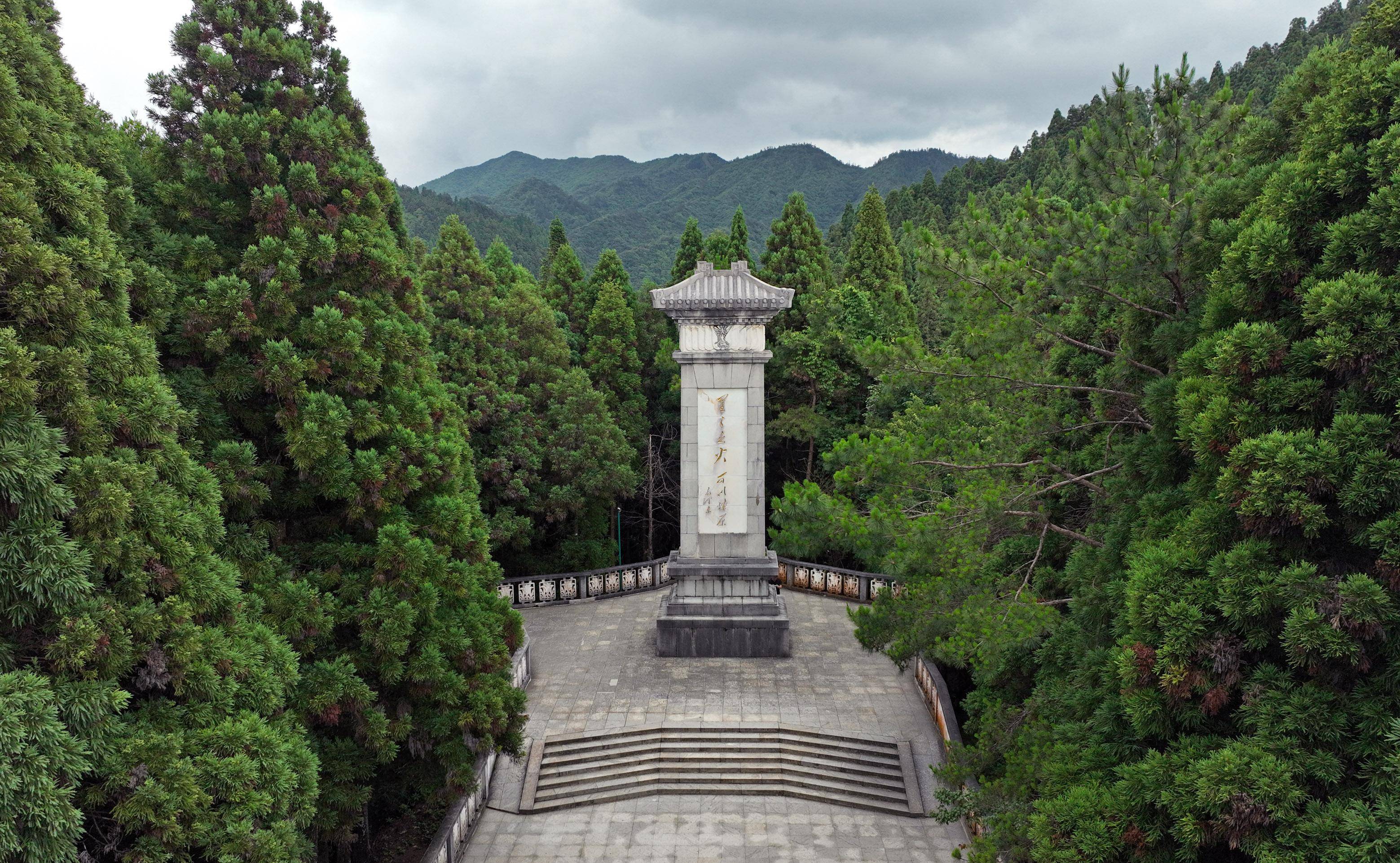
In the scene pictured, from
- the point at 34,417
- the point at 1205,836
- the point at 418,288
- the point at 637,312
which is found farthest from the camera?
the point at 637,312

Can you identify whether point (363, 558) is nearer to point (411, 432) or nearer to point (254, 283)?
point (411, 432)

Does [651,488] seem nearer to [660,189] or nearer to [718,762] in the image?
[718,762]

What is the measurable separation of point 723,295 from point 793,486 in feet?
13.8

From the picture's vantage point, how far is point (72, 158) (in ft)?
16.5

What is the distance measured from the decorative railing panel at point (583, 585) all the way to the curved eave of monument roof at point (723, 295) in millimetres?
5567

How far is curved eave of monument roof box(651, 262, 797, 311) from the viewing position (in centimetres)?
1144

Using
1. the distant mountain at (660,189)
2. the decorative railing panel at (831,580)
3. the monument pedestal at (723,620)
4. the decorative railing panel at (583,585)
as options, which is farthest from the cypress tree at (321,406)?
the distant mountain at (660,189)

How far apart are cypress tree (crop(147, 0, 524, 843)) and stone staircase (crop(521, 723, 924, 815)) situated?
216cm

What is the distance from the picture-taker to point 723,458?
38.8 ft

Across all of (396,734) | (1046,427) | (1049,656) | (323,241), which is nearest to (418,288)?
(323,241)

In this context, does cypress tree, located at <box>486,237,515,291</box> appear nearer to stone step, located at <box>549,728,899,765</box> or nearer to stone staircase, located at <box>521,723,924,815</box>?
stone step, located at <box>549,728,899,765</box>

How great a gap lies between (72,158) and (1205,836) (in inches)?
276

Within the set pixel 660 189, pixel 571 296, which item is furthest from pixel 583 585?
pixel 660 189

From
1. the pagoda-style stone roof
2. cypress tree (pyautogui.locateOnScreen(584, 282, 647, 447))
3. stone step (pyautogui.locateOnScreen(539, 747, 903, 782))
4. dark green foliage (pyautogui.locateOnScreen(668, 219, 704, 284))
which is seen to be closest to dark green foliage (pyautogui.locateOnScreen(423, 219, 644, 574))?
cypress tree (pyautogui.locateOnScreen(584, 282, 647, 447))
